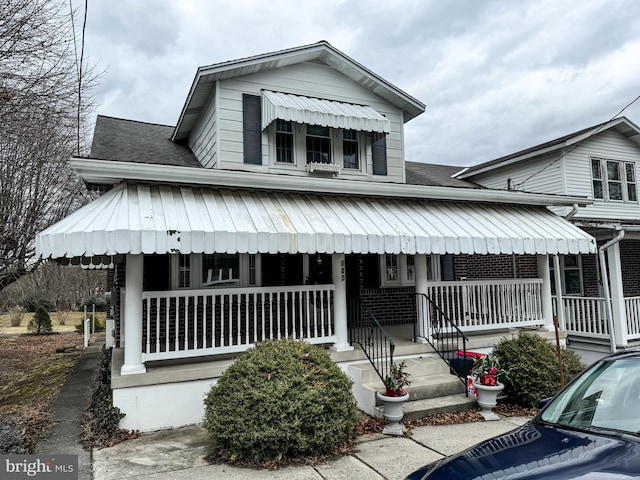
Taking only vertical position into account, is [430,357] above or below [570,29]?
below

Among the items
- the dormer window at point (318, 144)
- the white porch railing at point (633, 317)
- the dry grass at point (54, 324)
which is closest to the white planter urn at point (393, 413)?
the dormer window at point (318, 144)

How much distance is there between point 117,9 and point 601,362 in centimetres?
955

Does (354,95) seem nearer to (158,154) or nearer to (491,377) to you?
(158,154)

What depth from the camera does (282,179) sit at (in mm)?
7504

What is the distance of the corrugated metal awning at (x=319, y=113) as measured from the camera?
30.3ft

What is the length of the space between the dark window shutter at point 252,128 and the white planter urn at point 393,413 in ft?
18.7

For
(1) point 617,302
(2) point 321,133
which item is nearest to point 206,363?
(2) point 321,133

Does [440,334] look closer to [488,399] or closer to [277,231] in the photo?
[488,399]

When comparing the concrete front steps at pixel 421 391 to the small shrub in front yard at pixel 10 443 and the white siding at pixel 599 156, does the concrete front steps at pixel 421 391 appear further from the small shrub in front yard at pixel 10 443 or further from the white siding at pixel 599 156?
the white siding at pixel 599 156

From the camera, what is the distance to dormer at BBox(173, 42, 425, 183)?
9.39 meters

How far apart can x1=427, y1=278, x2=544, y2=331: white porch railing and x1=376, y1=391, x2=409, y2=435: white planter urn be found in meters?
3.29

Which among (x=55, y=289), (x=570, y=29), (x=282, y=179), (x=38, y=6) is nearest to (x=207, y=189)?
(x=282, y=179)

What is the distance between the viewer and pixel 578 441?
2932mm

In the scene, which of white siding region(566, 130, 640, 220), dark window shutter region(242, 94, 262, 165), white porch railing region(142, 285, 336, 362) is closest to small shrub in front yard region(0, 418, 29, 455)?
white porch railing region(142, 285, 336, 362)
